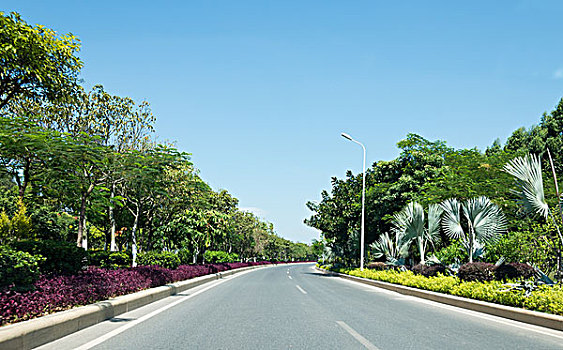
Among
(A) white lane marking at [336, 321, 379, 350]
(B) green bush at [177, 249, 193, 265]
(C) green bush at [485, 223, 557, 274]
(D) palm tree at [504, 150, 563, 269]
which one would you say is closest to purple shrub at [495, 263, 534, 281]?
(C) green bush at [485, 223, 557, 274]

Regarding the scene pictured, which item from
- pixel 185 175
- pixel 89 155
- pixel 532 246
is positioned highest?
pixel 185 175

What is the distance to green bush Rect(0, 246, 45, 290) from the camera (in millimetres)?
6703

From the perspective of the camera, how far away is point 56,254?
1017 cm

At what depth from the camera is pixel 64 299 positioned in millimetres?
7797

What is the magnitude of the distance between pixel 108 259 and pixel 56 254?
424 inches

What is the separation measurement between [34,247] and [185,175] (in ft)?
36.9

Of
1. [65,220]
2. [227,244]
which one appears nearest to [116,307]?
[65,220]

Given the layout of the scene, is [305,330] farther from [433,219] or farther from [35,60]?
[433,219]

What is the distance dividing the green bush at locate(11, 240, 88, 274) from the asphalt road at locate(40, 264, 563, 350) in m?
1.92

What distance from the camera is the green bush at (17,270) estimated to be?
670 centimetres

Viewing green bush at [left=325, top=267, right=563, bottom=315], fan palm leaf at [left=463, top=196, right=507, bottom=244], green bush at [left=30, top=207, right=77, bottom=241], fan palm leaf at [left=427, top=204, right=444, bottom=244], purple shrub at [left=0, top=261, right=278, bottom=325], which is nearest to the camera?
purple shrub at [left=0, top=261, right=278, bottom=325]

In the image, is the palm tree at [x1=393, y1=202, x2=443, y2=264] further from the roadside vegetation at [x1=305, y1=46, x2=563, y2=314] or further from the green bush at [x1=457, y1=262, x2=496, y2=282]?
the green bush at [x1=457, y1=262, x2=496, y2=282]

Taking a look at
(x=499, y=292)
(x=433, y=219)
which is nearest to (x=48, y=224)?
(x=433, y=219)

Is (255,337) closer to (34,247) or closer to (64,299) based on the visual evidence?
(64,299)
